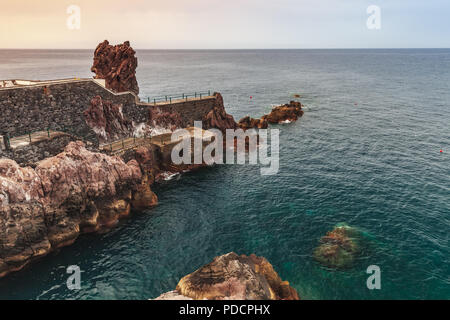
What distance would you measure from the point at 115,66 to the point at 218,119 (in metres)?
22.4

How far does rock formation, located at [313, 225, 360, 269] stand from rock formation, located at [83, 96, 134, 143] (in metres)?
34.2

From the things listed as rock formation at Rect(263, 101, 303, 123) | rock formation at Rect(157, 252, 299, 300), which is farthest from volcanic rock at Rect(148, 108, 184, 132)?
rock formation at Rect(157, 252, 299, 300)

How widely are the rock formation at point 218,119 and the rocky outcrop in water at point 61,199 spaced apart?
2354cm

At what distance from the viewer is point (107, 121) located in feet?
152

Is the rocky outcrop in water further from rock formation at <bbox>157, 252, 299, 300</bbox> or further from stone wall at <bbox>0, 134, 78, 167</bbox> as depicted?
rock formation at <bbox>157, 252, 299, 300</bbox>

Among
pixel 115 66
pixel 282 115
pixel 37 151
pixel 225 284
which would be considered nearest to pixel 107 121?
pixel 115 66

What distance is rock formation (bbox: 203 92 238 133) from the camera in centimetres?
6225

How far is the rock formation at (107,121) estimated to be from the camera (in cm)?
4406

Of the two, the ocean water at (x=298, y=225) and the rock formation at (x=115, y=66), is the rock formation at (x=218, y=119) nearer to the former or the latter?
the ocean water at (x=298, y=225)

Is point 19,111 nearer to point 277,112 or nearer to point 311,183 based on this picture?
point 311,183

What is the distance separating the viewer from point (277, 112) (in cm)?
8200

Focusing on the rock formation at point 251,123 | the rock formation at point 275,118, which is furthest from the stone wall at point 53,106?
the rock formation at point 275,118

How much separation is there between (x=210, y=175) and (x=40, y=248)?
26.0 m

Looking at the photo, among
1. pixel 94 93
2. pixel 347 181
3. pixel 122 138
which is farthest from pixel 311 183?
pixel 94 93
